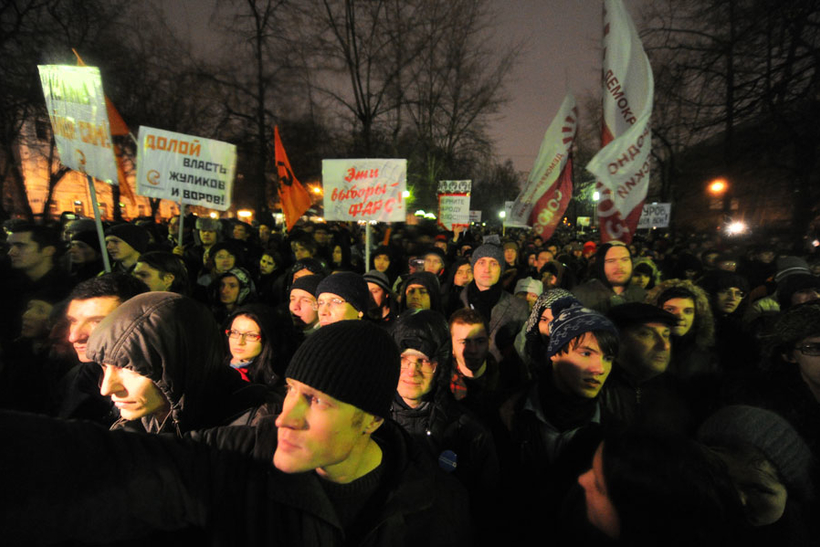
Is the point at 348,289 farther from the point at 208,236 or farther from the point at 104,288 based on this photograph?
the point at 208,236

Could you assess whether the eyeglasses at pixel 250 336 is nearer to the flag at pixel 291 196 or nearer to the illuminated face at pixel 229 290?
the illuminated face at pixel 229 290

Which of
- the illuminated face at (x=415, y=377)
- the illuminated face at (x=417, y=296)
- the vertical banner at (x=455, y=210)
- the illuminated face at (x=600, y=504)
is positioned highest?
the vertical banner at (x=455, y=210)

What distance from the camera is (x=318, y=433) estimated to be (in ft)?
3.57

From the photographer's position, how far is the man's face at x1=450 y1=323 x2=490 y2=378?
106 inches

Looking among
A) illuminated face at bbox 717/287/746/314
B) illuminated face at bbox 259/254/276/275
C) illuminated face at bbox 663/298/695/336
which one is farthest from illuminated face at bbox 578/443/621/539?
illuminated face at bbox 259/254/276/275

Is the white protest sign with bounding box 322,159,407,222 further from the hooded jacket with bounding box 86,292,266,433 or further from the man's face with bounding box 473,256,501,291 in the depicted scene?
the hooded jacket with bounding box 86,292,266,433

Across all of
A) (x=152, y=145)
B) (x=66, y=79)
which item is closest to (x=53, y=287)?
(x=66, y=79)

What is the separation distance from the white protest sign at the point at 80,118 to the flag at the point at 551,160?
14.9ft

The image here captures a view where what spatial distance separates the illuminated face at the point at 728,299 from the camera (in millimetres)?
3904

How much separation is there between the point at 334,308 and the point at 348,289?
185 mm

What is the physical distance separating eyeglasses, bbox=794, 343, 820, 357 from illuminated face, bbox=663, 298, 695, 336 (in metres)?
0.92

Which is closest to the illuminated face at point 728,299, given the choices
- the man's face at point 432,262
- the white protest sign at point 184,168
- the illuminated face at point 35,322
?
the man's face at point 432,262

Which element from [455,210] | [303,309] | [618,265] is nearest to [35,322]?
[303,309]

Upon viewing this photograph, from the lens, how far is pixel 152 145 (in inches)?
220
